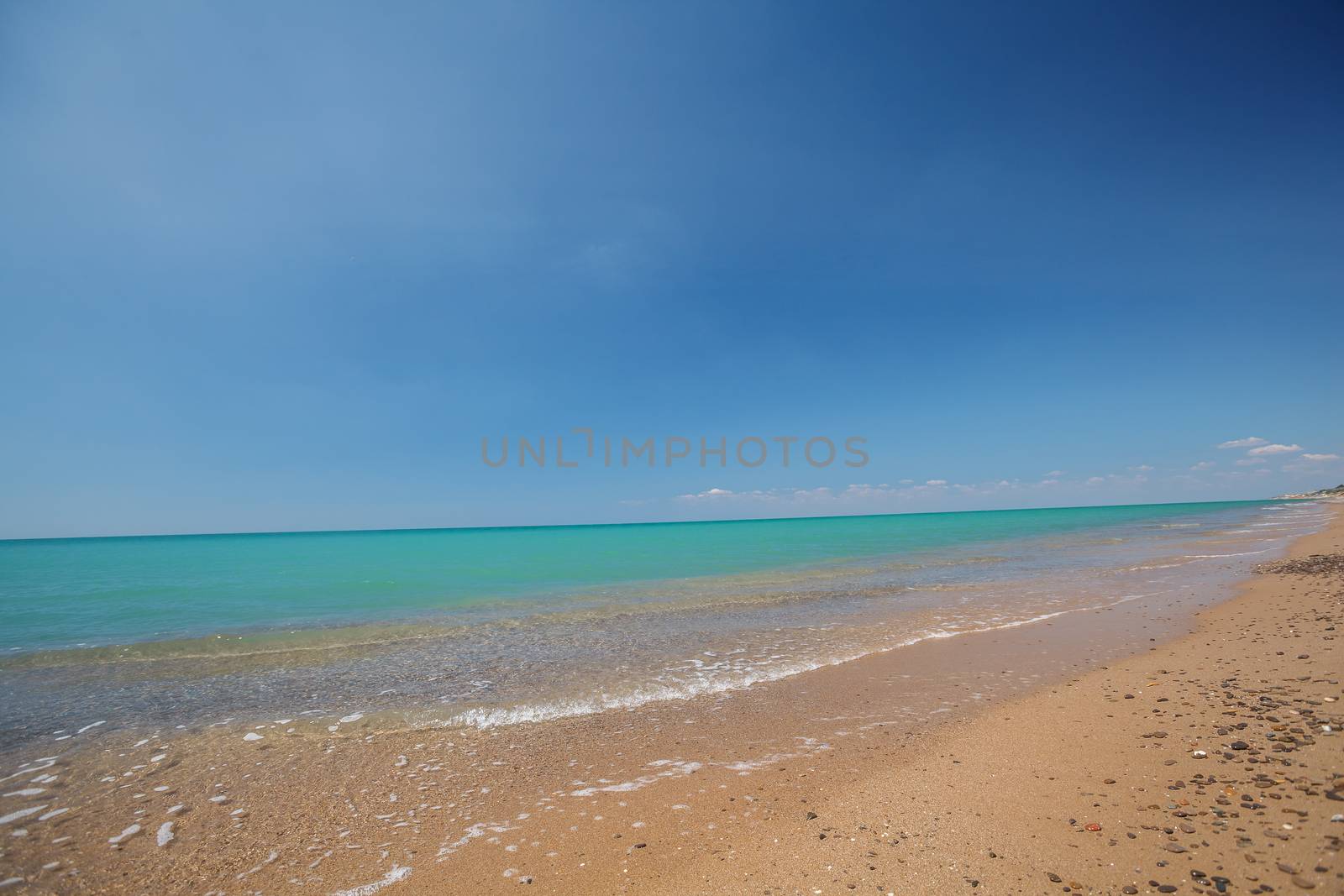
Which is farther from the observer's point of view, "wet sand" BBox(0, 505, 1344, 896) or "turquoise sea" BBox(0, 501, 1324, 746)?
"turquoise sea" BBox(0, 501, 1324, 746)

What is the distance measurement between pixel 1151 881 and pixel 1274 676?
240 inches

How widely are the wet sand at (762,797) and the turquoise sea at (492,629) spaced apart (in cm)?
146

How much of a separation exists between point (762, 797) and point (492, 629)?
35.1 ft

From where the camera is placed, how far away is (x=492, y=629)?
14.0 m

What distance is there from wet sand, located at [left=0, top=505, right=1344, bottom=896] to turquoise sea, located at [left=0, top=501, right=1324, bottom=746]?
1.46 metres

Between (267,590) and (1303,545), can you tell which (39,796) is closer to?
(267,590)

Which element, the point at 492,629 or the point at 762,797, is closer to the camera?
the point at 762,797

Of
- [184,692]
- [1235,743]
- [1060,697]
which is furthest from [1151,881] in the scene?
[184,692]

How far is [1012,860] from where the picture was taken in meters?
3.75

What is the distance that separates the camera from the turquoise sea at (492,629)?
28.5 feet

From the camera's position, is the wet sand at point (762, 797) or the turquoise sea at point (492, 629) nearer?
the wet sand at point (762, 797)

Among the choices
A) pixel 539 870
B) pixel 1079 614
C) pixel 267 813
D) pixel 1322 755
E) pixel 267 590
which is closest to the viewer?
pixel 539 870

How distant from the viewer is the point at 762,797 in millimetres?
4891

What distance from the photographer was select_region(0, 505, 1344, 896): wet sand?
3791mm
